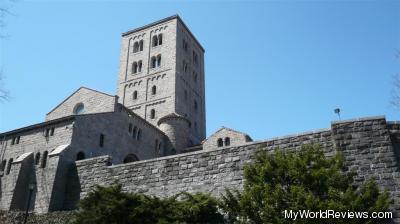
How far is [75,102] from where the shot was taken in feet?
115

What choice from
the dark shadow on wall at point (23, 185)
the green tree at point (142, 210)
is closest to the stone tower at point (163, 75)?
the dark shadow on wall at point (23, 185)

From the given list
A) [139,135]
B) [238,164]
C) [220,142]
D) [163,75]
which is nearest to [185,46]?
[163,75]

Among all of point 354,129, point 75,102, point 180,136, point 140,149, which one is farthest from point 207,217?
point 180,136

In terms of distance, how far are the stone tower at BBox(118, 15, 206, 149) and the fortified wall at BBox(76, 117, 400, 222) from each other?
86.1 ft

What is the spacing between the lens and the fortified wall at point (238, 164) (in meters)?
13.1

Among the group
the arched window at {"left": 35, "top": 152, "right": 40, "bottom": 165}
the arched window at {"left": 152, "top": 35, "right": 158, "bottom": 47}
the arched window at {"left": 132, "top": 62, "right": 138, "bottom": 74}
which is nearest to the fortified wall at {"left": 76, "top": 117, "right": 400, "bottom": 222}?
the arched window at {"left": 35, "top": 152, "right": 40, "bottom": 165}

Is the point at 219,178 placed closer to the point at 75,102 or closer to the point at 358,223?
the point at 358,223

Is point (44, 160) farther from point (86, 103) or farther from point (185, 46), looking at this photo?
point (185, 46)

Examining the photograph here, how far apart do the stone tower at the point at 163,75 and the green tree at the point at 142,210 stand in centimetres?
3004

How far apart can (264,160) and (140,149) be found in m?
22.5

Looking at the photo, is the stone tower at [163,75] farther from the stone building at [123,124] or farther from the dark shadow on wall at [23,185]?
the dark shadow on wall at [23,185]

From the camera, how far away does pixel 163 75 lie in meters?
50.8

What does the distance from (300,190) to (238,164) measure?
A: 13.6 ft

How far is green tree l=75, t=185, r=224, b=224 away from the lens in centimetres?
1327
